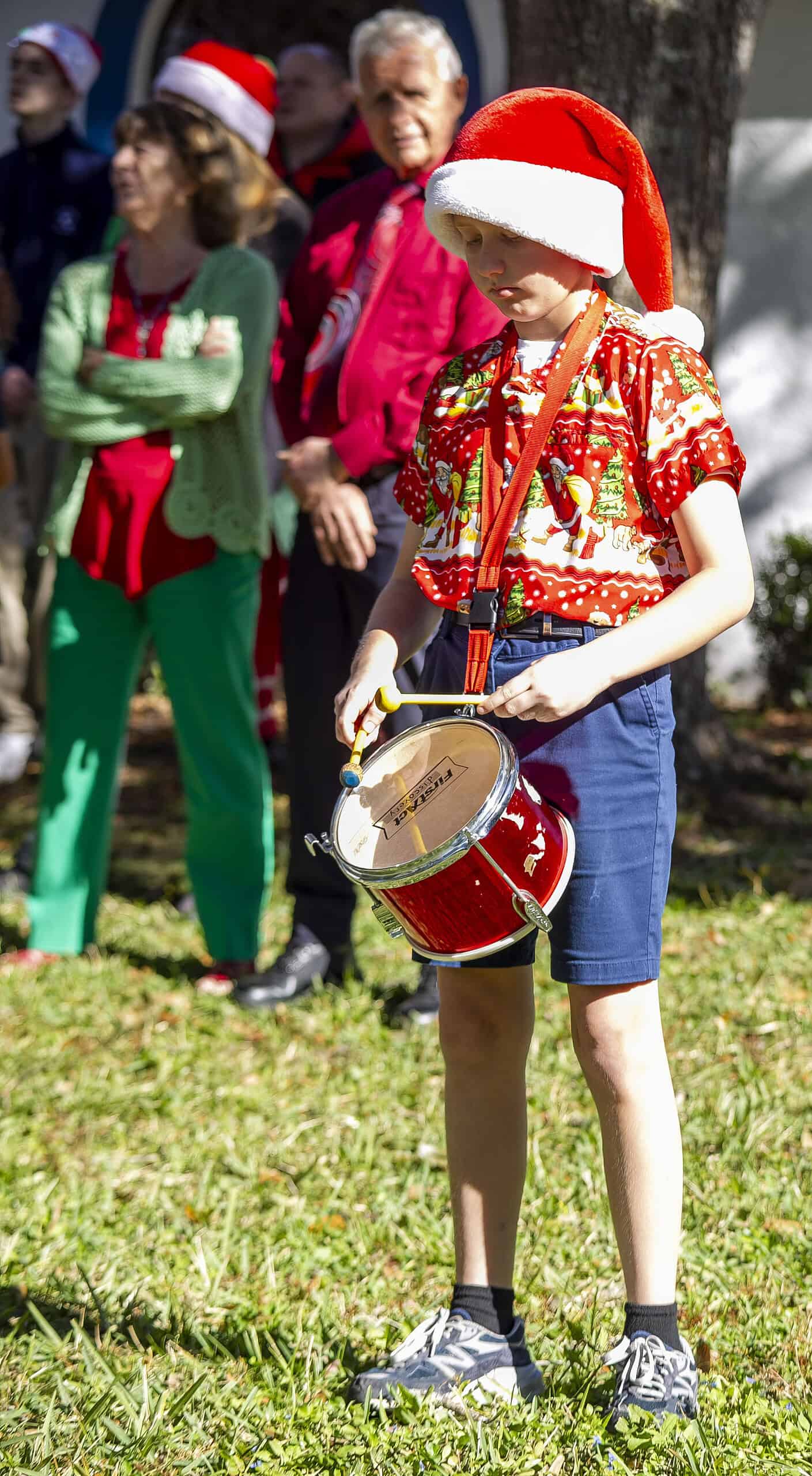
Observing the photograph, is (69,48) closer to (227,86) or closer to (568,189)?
(227,86)

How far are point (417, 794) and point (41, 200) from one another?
4706 mm

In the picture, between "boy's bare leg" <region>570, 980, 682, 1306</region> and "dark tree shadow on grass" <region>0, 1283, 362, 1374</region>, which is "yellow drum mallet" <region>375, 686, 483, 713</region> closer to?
"boy's bare leg" <region>570, 980, 682, 1306</region>

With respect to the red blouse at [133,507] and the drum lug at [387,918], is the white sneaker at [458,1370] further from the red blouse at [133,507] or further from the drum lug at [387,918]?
the red blouse at [133,507]

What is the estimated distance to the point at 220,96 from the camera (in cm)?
462

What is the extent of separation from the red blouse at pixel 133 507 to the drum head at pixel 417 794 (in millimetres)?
2050

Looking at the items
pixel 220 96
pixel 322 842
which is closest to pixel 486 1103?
pixel 322 842

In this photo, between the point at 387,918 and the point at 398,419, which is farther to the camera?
the point at 398,419

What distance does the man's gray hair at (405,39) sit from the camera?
3570mm

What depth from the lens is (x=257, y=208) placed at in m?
4.43

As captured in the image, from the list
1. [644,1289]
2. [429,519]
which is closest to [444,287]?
[429,519]

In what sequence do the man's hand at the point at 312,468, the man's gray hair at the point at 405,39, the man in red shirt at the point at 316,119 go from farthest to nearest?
the man in red shirt at the point at 316,119
the man's hand at the point at 312,468
the man's gray hair at the point at 405,39

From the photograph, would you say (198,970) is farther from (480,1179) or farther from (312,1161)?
(480,1179)

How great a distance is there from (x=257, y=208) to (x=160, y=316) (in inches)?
22.1

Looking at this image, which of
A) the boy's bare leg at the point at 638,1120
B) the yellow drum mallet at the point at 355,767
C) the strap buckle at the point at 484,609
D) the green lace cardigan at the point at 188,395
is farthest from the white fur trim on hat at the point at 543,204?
the green lace cardigan at the point at 188,395
